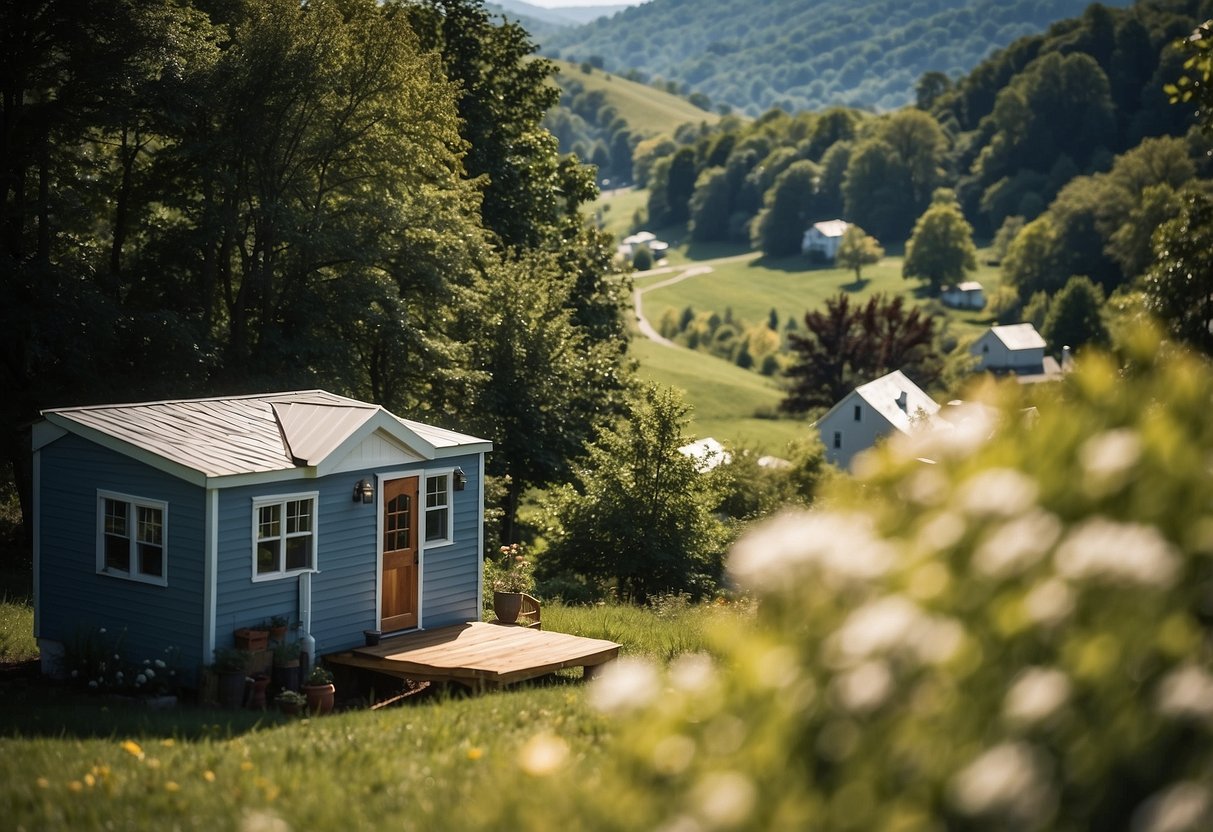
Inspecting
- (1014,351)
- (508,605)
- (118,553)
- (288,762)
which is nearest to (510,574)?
(508,605)

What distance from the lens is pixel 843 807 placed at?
4.44 meters

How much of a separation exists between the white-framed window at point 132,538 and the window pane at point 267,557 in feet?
3.57

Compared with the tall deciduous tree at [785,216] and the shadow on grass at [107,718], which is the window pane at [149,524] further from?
the tall deciduous tree at [785,216]

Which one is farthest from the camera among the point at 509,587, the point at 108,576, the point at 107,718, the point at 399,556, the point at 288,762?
the point at 509,587

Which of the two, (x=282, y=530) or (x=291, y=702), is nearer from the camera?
(x=291, y=702)

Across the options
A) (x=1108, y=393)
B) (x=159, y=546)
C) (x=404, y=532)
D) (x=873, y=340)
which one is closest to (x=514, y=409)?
(x=404, y=532)

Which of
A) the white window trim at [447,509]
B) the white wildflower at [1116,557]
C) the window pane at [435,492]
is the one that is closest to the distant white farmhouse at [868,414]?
the white window trim at [447,509]

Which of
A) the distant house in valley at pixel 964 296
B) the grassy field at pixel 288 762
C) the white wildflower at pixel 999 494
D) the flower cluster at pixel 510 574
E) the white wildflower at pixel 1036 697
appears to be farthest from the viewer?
the distant house in valley at pixel 964 296

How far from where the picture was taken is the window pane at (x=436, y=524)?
60.6ft

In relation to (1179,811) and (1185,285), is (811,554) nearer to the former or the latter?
(1179,811)

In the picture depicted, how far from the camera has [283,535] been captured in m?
16.2

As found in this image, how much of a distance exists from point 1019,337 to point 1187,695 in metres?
102

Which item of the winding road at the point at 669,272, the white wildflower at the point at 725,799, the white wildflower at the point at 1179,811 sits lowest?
the winding road at the point at 669,272

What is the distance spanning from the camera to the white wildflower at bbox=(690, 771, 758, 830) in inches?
170
